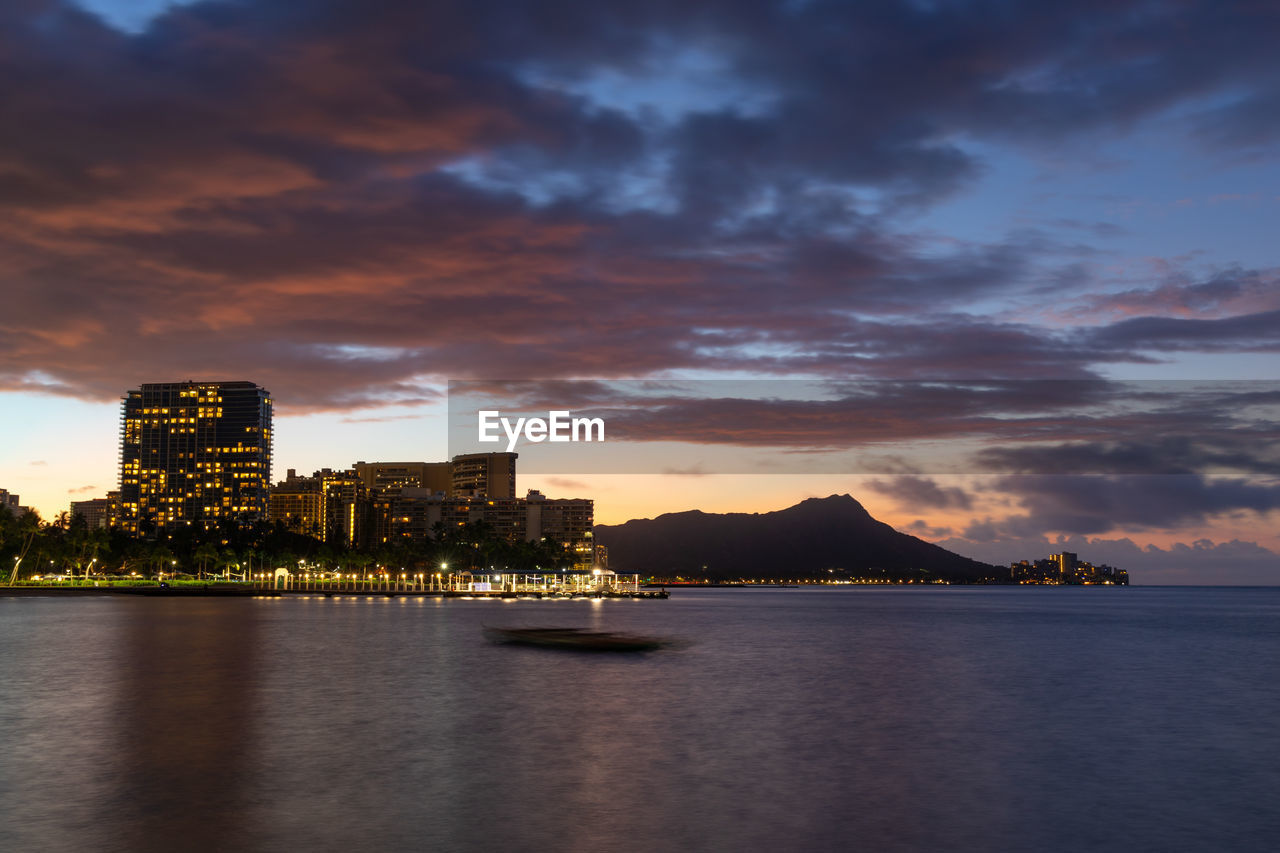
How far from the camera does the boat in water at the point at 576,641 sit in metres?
95.9

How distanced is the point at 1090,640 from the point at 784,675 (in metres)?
65.9

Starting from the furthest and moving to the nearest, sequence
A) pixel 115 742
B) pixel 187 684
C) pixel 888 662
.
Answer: pixel 888 662
pixel 187 684
pixel 115 742

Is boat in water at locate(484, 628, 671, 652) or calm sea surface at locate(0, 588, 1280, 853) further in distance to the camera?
boat in water at locate(484, 628, 671, 652)

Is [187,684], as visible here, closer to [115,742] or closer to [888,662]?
[115,742]

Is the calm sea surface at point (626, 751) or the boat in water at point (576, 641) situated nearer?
the calm sea surface at point (626, 751)

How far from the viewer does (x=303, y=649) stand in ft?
309

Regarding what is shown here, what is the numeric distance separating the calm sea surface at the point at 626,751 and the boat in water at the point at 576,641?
6.26 meters

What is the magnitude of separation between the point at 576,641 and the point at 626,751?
195ft

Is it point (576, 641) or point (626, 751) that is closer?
point (626, 751)

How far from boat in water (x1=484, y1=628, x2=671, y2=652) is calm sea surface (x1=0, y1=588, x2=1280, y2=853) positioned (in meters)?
6.26

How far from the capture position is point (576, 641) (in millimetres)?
100750

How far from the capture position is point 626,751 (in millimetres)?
42031

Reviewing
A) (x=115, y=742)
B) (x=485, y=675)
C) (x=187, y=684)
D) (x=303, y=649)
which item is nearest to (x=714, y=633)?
(x=303, y=649)

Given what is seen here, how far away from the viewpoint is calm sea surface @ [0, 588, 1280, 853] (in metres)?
28.7
